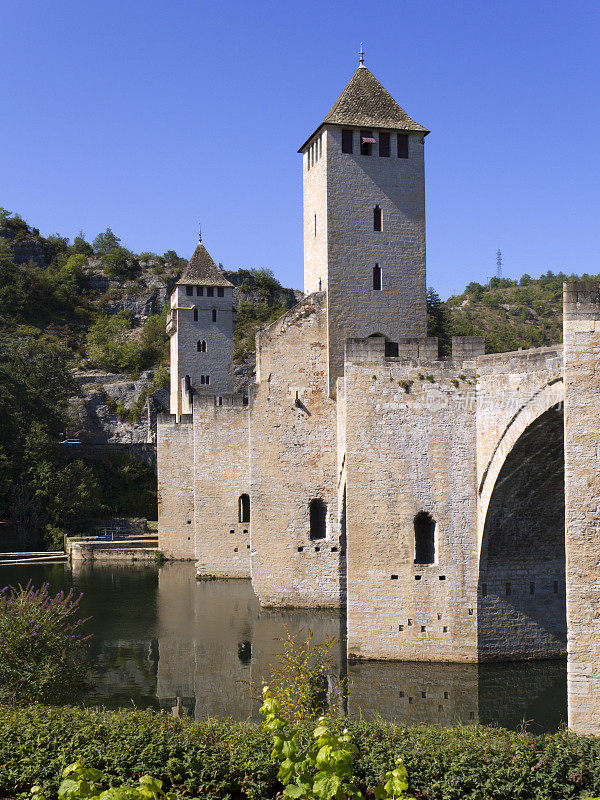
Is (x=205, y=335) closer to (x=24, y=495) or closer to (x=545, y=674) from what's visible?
(x=24, y=495)

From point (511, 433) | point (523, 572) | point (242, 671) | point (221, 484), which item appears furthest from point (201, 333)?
point (511, 433)

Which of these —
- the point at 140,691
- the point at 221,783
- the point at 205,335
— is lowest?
the point at 140,691

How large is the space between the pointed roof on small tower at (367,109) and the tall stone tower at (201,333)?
70.2 feet

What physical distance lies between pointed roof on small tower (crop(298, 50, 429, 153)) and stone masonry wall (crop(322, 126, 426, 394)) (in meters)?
0.32

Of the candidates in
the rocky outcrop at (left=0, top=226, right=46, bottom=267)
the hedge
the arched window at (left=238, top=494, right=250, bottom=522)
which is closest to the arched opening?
the hedge

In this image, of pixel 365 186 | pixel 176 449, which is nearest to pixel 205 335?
pixel 176 449

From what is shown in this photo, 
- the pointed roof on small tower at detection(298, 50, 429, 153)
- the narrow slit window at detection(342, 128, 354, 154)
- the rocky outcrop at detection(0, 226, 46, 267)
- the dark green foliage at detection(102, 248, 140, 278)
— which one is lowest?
the narrow slit window at detection(342, 128, 354, 154)

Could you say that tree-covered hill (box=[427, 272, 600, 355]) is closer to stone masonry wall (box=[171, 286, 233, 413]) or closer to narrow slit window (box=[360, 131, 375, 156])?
stone masonry wall (box=[171, 286, 233, 413])

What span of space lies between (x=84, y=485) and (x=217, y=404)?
14477mm

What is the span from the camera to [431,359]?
16469mm

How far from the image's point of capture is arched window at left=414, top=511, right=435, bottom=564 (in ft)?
53.2

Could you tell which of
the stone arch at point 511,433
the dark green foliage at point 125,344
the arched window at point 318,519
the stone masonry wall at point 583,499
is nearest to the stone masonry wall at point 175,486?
the arched window at point 318,519

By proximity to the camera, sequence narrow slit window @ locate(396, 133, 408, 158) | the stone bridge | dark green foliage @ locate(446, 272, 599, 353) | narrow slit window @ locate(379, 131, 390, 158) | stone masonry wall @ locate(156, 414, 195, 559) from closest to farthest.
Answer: the stone bridge
narrow slit window @ locate(379, 131, 390, 158)
narrow slit window @ locate(396, 133, 408, 158)
stone masonry wall @ locate(156, 414, 195, 559)
dark green foliage @ locate(446, 272, 599, 353)

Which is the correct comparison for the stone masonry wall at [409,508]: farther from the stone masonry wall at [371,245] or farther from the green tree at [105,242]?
the green tree at [105,242]
